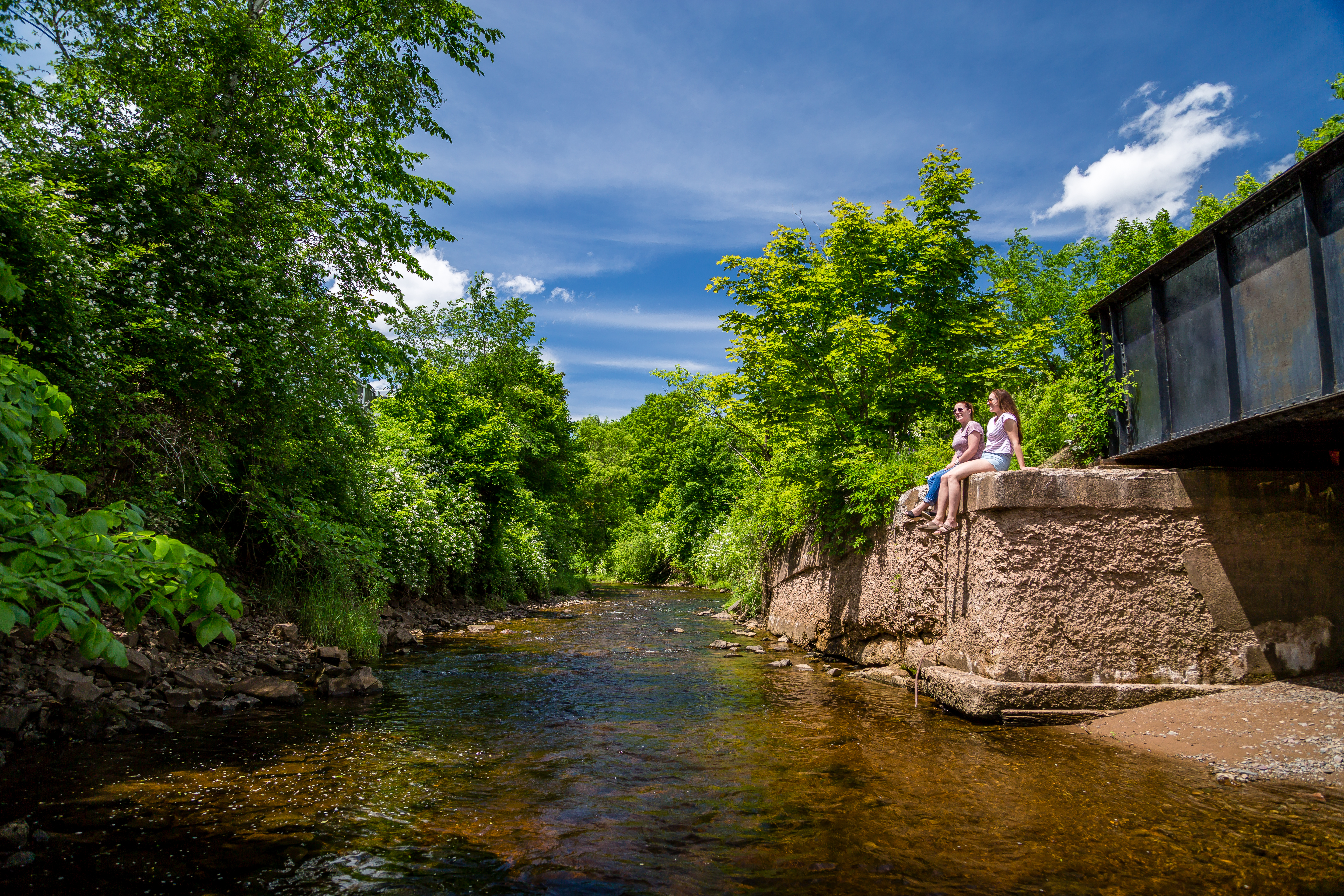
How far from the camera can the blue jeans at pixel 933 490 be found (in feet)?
28.8

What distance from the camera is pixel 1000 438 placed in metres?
8.37

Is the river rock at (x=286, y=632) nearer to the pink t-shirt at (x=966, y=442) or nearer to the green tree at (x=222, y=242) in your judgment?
the green tree at (x=222, y=242)

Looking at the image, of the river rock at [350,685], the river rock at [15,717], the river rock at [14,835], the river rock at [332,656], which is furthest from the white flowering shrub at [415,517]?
the river rock at [14,835]

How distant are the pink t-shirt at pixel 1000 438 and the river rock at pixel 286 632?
10.6m

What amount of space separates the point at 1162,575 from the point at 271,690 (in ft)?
32.9

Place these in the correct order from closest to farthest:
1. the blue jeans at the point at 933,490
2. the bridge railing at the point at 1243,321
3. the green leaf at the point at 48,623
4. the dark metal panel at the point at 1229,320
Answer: the green leaf at the point at 48,623 < the bridge railing at the point at 1243,321 < the dark metal panel at the point at 1229,320 < the blue jeans at the point at 933,490

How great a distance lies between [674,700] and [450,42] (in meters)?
13.1

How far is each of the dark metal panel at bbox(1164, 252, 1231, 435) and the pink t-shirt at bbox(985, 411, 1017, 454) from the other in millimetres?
1592

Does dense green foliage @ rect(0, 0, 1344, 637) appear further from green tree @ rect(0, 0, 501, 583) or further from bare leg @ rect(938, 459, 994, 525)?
bare leg @ rect(938, 459, 994, 525)

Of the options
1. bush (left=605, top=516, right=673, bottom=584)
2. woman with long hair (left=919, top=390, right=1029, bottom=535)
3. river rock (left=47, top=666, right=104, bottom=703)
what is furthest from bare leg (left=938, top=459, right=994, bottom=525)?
bush (left=605, top=516, right=673, bottom=584)

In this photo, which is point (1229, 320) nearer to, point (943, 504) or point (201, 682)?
point (943, 504)

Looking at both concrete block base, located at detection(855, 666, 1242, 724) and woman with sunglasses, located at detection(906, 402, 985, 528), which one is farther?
woman with sunglasses, located at detection(906, 402, 985, 528)

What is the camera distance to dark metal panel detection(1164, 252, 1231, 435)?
675cm

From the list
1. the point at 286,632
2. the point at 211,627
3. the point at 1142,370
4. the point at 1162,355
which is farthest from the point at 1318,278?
the point at 286,632
